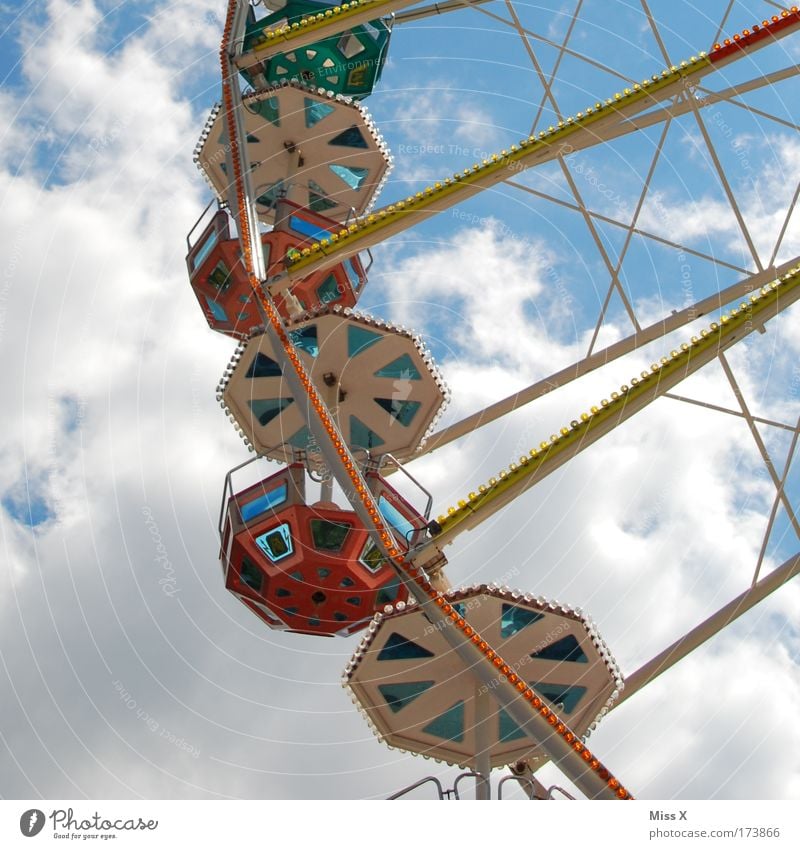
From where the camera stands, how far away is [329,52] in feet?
90.2

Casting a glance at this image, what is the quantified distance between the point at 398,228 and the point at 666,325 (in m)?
4.83

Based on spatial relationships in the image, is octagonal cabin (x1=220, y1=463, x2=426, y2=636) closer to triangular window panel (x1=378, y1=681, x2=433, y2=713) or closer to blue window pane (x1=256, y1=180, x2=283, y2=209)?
triangular window panel (x1=378, y1=681, x2=433, y2=713)

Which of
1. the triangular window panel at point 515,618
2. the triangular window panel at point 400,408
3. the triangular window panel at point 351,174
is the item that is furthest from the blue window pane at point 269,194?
the triangular window panel at point 515,618

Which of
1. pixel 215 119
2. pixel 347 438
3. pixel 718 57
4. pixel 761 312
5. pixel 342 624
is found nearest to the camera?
pixel 761 312

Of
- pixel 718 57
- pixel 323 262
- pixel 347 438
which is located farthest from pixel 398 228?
pixel 718 57

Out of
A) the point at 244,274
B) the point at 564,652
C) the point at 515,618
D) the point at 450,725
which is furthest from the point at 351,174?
the point at 564,652

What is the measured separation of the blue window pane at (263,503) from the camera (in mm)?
18078

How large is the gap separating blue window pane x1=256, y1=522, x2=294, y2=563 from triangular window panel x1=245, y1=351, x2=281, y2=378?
304 centimetres

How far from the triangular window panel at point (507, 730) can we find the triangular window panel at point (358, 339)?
672cm

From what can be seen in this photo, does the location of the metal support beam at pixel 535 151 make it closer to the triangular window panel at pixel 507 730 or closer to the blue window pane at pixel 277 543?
the blue window pane at pixel 277 543

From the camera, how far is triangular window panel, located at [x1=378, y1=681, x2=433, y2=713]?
50.7 ft

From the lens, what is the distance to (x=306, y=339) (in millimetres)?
19125

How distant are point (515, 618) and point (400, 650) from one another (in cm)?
165
